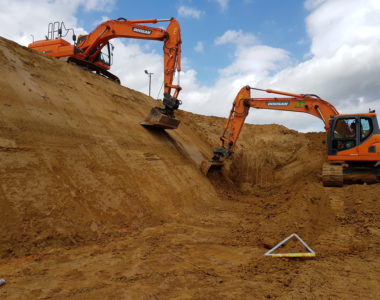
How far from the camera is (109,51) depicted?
1406 centimetres

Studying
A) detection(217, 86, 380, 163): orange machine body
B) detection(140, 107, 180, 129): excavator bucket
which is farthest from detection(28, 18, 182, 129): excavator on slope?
detection(217, 86, 380, 163): orange machine body

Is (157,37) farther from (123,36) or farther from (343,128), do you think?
(343,128)

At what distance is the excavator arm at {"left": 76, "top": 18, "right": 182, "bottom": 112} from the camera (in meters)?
10.8

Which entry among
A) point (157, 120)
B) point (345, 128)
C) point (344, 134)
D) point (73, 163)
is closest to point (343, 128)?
point (345, 128)

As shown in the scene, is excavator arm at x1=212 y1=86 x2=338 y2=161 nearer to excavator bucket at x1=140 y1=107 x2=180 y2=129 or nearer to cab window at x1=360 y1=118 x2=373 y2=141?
cab window at x1=360 y1=118 x2=373 y2=141

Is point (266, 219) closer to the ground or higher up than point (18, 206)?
closer to the ground

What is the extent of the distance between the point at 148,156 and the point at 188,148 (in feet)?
11.9

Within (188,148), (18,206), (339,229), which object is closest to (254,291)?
(339,229)

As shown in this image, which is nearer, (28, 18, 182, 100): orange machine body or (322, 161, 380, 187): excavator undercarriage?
(322, 161, 380, 187): excavator undercarriage

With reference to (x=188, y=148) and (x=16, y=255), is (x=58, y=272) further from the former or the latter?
(x=188, y=148)

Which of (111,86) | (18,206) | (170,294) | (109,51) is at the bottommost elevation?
(170,294)

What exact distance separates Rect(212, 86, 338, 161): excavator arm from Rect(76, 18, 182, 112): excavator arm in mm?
2667

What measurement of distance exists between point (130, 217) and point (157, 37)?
7.41 metres

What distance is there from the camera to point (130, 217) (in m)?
6.41
